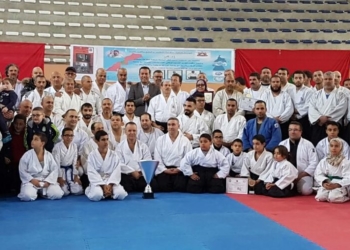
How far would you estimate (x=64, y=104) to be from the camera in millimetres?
7723

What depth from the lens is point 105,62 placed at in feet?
35.8

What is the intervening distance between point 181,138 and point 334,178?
2.56m

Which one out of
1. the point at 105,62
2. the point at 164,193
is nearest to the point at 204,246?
the point at 164,193

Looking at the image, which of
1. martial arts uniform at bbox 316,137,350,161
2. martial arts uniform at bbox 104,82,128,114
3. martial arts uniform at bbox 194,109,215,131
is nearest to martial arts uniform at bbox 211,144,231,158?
martial arts uniform at bbox 194,109,215,131

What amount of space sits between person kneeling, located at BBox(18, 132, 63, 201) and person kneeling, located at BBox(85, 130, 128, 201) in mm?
509

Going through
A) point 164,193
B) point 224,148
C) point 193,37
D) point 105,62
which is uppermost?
point 193,37

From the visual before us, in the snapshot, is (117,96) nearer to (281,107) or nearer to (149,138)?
(149,138)

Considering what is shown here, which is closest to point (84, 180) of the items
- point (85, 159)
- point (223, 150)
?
point (85, 159)

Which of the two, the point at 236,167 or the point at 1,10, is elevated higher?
the point at 1,10

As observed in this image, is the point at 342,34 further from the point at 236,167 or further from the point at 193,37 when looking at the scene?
the point at 236,167

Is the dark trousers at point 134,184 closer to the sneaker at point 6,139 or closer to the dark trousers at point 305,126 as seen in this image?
the sneaker at point 6,139

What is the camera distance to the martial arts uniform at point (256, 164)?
721 centimetres

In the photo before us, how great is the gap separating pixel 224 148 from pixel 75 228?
12.0ft

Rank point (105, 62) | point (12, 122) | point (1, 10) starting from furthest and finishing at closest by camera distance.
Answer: point (1, 10)
point (105, 62)
point (12, 122)
